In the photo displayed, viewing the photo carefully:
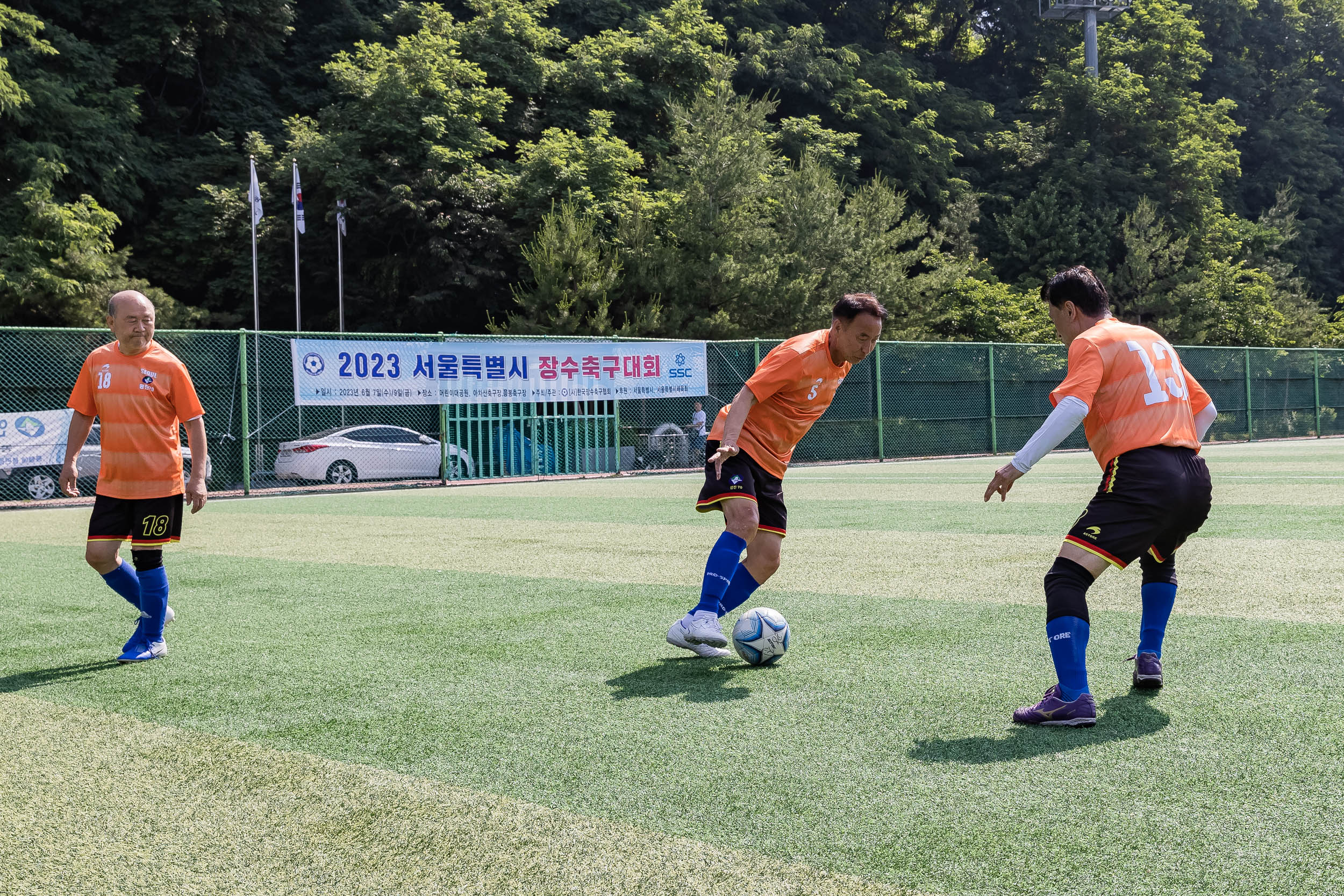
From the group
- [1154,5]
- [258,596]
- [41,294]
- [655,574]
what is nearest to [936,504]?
[655,574]

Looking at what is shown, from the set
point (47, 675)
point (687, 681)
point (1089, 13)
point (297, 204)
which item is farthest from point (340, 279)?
point (1089, 13)

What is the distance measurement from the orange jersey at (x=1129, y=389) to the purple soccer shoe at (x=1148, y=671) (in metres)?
0.82

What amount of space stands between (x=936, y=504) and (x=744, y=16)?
108 feet

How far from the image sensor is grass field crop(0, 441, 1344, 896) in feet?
9.28

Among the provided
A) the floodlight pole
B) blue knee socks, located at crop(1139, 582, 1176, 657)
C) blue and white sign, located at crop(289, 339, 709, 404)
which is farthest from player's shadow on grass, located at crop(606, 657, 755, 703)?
the floodlight pole

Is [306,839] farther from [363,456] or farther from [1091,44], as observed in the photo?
[1091,44]

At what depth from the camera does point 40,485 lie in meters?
16.5

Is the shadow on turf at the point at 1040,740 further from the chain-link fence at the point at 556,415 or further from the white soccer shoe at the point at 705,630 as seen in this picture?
the chain-link fence at the point at 556,415

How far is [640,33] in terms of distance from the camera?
3534 cm

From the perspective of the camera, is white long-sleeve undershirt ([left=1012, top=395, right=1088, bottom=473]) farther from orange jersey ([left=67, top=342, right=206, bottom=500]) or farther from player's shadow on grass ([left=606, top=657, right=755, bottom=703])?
orange jersey ([left=67, top=342, right=206, bottom=500])

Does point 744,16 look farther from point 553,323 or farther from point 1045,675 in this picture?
point 1045,675

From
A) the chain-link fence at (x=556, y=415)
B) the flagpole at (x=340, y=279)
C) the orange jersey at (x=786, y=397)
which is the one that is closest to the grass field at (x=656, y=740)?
the orange jersey at (x=786, y=397)

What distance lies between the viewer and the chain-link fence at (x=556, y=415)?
1747 centimetres

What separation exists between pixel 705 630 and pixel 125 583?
9.47 ft
